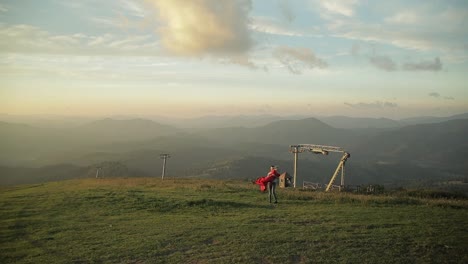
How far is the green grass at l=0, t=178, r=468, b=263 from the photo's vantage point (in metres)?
11.8

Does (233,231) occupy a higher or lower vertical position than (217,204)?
higher

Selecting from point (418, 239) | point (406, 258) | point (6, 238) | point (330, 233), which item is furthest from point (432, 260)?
point (6, 238)

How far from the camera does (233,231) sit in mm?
14562

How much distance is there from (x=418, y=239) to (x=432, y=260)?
84.3 inches

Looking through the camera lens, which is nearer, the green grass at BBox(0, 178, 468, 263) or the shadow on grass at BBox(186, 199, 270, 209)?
the green grass at BBox(0, 178, 468, 263)

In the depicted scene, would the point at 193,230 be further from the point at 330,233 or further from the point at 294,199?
the point at 294,199

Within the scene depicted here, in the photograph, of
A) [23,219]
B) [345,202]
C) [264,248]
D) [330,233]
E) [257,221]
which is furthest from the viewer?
[345,202]

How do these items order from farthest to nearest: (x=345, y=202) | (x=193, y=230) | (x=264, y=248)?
(x=345, y=202), (x=193, y=230), (x=264, y=248)

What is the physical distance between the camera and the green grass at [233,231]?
463 inches

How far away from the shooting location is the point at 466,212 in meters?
18.9

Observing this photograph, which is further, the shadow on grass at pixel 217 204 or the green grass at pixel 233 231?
the shadow on grass at pixel 217 204

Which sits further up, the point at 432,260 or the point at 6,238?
the point at 432,260

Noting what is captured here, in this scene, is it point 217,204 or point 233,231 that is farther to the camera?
point 217,204

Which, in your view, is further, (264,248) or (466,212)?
(466,212)
